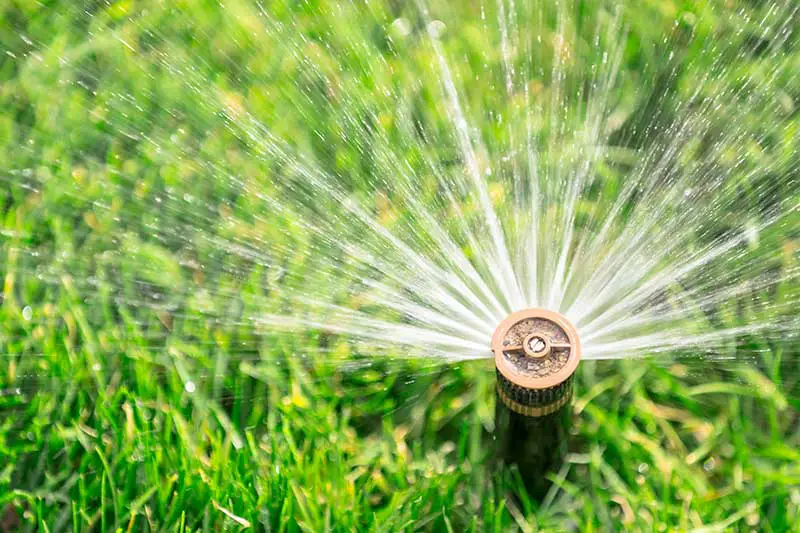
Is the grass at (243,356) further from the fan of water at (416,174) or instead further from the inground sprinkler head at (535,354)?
the inground sprinkler head at (535,354)

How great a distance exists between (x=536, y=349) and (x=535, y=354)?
0.01 meters

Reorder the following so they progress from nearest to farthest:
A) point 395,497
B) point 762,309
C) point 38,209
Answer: point 395,497, point 762,309, point 38,209

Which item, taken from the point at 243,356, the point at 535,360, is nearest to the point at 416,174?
the point at 243,356

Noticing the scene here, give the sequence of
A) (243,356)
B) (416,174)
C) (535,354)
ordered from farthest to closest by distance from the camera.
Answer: (416,174) < (243,356) < (535,354)

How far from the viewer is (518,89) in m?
2.87

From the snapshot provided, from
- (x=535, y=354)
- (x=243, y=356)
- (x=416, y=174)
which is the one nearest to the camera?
(x=535, y=354)

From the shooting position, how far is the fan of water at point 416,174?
251 centimetres

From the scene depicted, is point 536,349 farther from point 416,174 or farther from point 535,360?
point 416,174

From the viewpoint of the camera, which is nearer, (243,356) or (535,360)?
(535,360)

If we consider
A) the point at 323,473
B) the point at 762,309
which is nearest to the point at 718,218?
the point at 762,309

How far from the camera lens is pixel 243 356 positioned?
2.50 metres

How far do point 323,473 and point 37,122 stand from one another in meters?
1.28

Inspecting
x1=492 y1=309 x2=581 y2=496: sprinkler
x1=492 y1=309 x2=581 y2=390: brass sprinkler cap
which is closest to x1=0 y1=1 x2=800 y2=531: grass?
x1=492 y1=309 x2=581 y2=496: sprinkler

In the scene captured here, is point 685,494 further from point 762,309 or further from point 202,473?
point 202,473
